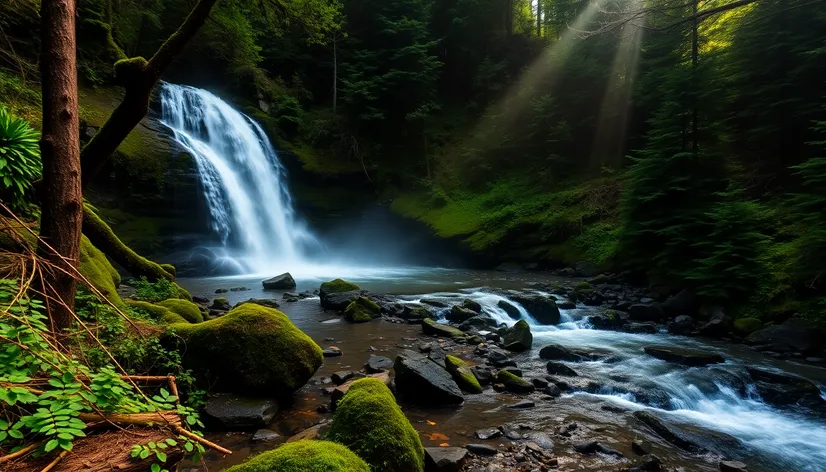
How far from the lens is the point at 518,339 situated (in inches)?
343

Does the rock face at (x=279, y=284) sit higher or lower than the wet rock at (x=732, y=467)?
higher

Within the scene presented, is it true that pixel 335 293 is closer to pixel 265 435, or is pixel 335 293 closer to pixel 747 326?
pixel 265 435

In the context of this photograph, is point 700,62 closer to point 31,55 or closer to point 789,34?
point 789,34

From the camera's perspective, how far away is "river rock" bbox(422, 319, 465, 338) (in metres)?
9.32

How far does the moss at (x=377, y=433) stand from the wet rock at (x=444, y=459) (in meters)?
0.20

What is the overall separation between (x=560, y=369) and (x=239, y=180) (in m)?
18.9

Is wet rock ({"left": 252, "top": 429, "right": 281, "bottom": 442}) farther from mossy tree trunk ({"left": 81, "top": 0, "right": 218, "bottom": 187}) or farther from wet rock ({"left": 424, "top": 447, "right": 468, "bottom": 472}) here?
mossy tree trunk ({"left": 81, "top": 0, "right": 218, "bottom": 187})

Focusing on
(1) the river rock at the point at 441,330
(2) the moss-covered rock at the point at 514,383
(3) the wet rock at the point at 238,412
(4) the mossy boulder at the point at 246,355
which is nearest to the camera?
(3) the wet rock at the point at 238,412


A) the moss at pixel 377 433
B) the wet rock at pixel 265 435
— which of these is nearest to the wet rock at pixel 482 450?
the moss at pixel 377 433

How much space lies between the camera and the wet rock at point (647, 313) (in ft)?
36.8

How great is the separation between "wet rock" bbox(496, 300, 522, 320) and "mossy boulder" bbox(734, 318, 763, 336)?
16.0 feet

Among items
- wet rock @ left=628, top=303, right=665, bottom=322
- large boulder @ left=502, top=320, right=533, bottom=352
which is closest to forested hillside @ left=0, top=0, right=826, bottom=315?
wet rock @ left=628, top=303, right=665, bottom=322

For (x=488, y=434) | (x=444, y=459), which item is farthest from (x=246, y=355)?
(x=488, y=434)

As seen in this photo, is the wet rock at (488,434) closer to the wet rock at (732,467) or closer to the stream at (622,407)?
the stream at (622,407)
